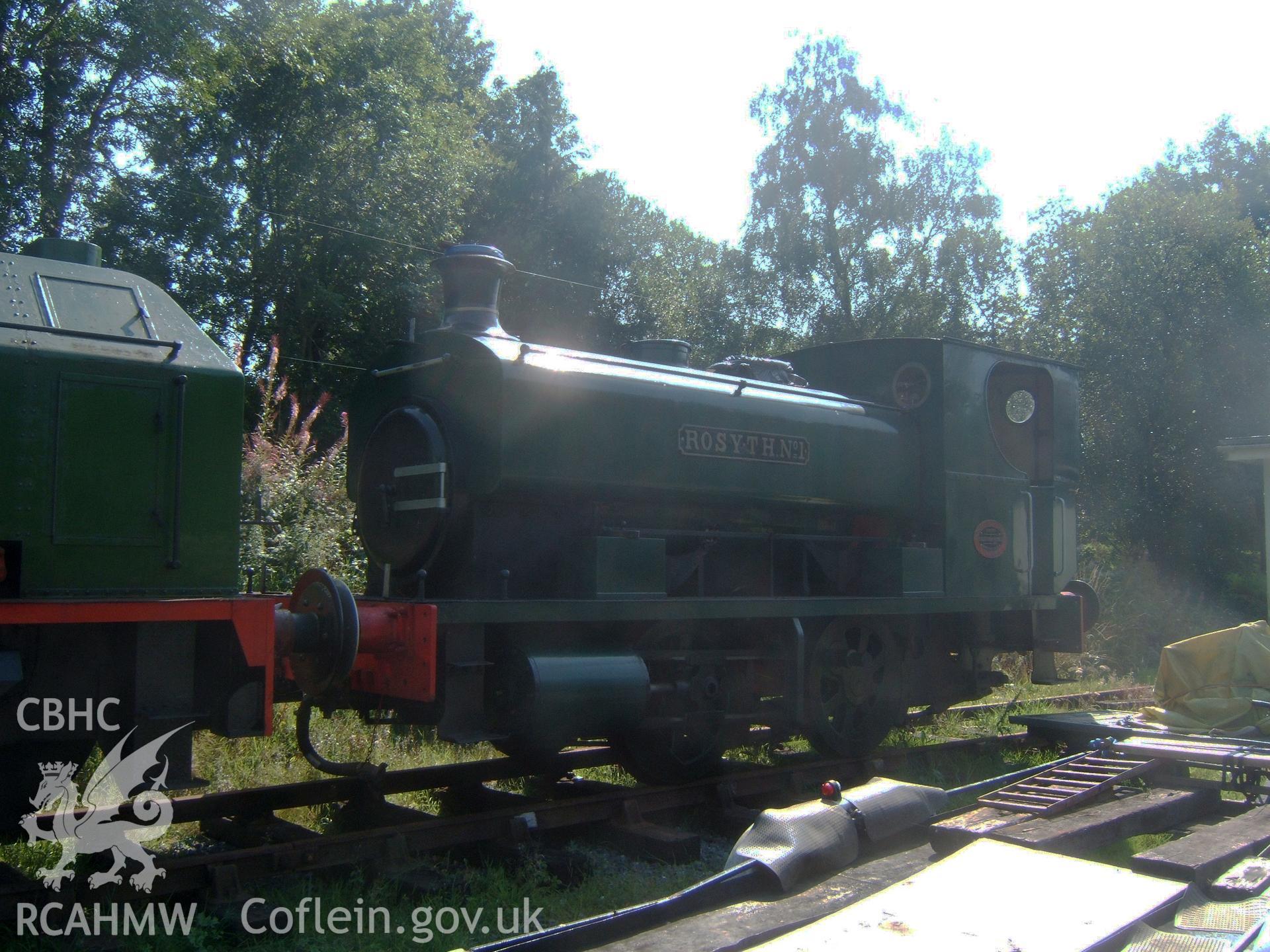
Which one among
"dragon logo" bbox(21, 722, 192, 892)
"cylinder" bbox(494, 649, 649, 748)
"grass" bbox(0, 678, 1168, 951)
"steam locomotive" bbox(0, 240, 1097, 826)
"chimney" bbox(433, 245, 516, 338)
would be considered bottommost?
"grass" bbox(0, 678, 1168, 951)

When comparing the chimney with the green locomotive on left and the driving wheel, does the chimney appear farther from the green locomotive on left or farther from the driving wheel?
the driving wheel

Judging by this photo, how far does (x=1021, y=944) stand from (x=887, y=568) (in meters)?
4.95

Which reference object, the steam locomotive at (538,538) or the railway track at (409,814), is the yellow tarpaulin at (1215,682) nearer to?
the steam locomotive at (538,538)

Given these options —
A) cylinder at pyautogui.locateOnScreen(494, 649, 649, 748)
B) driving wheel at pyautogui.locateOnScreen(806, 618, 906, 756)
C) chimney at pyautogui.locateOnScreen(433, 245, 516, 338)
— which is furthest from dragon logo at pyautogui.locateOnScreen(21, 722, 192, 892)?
driving wheel at pyautogui.locateOnScreen(806, 618, 906, 756)

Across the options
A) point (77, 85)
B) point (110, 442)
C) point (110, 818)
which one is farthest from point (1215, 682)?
point (77, 85)

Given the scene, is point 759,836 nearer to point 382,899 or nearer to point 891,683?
point 382,899

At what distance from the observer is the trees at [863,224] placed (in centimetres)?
3016

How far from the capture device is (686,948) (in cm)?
286

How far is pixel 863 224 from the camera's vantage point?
30.4 m

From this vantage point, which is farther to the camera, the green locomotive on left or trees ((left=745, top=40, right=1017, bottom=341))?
trees ((left=745, top=40, right=1017, bottom=341))

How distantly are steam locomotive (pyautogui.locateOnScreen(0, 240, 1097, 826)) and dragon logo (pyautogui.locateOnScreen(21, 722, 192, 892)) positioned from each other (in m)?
0.09

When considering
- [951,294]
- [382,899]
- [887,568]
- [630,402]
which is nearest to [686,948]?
[382,899]

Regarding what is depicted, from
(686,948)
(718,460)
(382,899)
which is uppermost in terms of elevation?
(718,460)

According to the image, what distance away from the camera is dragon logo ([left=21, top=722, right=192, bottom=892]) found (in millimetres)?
4250
